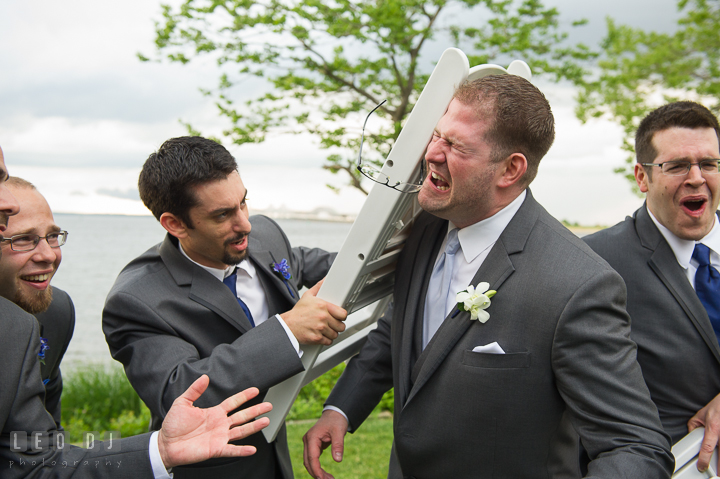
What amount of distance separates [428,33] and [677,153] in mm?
7108

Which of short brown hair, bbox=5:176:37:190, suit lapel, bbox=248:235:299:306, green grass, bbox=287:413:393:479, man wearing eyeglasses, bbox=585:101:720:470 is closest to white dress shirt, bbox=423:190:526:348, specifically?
suit lapel, bbox=248:235:299:306

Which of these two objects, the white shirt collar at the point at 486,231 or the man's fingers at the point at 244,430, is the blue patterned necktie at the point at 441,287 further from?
the man's fingers at the point at 244,430

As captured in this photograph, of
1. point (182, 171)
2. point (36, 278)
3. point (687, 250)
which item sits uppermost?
point (687, 250)

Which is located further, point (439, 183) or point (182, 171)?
point (182, 171)

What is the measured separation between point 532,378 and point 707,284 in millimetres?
1645

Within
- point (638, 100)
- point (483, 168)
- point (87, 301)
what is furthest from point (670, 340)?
point (87, 301)

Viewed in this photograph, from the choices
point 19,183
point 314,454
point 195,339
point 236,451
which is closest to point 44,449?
Answer: point 236,451

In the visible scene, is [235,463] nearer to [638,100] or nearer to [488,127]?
[488,127]

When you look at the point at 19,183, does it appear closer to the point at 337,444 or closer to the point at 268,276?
the point at 268,276

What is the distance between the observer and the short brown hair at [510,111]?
2445mm

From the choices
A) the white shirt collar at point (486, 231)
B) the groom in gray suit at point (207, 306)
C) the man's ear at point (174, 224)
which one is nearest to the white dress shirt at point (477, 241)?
the white shirt collar at point (486, 231)

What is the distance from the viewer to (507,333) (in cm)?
233

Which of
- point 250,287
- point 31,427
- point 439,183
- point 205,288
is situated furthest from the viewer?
point 250,287

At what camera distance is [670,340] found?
312 centimetres
